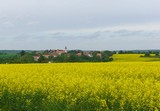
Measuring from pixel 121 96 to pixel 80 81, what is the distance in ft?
7.47

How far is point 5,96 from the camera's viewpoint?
12.2 m

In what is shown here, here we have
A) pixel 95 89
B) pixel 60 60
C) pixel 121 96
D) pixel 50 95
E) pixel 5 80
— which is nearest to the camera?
pixel 121 96

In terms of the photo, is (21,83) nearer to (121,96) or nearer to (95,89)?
(95,89)

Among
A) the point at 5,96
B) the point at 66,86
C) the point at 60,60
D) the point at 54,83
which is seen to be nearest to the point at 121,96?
the point at 66,86

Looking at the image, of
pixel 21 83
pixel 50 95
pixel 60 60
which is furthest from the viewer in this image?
pixel 60 60

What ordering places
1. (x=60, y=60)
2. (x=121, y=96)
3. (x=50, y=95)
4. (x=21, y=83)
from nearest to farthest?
(x=121, y=96)
(x=50, y=95)
(x=21, y=83)
(x=60, y=60)

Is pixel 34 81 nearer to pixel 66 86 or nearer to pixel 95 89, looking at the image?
pixel 66 86

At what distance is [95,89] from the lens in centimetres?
993

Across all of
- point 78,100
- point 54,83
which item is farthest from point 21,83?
point 78,100

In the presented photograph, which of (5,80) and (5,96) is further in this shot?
(5,80)

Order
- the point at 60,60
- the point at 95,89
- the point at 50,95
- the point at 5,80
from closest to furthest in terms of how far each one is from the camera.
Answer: the point at 95,89 < the point at 50,95 < the point at 5,80 < the point at 60,60

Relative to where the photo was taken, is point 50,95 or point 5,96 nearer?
point 50,95

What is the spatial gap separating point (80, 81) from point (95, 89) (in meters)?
1.29

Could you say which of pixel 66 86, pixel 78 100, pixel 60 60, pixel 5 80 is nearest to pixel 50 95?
pixel 66 86
